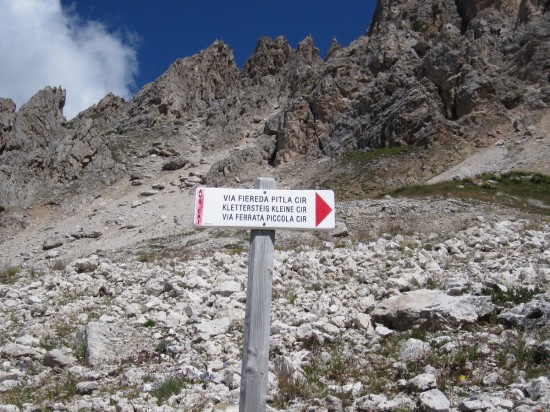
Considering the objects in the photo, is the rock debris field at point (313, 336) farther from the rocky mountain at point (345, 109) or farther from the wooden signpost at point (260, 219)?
the rocky mountain at point (345, 109)

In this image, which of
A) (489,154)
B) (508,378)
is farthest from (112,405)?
(489,154)

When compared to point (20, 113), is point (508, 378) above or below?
below

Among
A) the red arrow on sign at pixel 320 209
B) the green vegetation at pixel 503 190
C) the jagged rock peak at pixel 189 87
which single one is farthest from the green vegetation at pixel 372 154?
the red arrow on sign at pixel 320 209

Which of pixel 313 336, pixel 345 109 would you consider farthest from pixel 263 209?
pixel 345 109

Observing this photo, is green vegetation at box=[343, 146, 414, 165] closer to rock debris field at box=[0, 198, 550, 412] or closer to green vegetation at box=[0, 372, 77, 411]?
rock debris field at box=[0, 198, 550, 412]

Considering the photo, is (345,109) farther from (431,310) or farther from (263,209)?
(263,209)

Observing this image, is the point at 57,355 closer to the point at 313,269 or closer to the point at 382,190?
the point at 313,269

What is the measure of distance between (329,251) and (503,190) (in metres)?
20.0

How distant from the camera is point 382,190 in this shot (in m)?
40.4

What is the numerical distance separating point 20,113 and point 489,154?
57916 mm

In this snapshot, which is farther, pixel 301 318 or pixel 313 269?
pixel 313 269

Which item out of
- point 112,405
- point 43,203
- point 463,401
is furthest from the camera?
point 43,203

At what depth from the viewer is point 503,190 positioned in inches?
1185

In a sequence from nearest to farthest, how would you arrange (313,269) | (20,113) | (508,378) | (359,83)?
1. (508,378)
2. (313,269)
3. (359,83)
4. (20,113)
